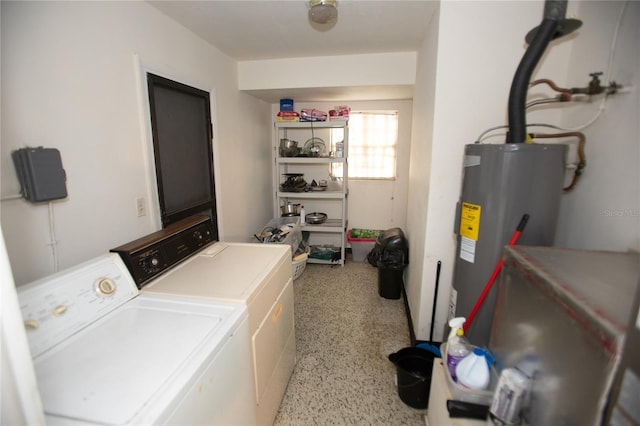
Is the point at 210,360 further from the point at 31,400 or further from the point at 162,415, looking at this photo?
the point at 31,400

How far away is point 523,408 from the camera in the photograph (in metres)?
0.82

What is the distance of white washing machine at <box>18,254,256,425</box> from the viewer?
0.73 m

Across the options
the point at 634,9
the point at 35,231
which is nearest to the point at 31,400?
Answer: the point at 35,231

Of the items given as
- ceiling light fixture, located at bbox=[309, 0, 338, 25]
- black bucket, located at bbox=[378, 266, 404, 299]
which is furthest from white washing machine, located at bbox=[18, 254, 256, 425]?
black bucket, located at bbox=[378, 266, 404, 299]

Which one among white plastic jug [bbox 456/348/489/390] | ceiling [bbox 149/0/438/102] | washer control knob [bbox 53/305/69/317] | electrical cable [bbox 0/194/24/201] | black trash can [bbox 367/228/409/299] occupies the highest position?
ceiling [bbox 149/0/438/102]

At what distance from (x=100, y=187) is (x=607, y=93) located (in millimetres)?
2430

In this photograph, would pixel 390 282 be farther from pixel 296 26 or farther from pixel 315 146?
pixel 296 26

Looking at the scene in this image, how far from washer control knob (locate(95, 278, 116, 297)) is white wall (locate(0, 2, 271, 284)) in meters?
0.29

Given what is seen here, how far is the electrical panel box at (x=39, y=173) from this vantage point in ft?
3.57

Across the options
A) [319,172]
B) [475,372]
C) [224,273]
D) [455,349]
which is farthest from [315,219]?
[475,372]

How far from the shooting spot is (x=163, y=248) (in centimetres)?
146

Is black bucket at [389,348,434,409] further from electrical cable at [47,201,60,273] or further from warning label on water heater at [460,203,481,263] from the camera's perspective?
electrical cable at [47,201,60,273]

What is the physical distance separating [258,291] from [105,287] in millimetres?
605

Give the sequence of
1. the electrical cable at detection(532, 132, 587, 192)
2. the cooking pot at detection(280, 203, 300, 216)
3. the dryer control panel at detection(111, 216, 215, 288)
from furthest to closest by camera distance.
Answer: the cooking pot at detection(280, 203, 300, 216) → the electrical cable at detection(532, 132, 587, 192) → the dryer control panel at detection(111, 216, 215, 288)
